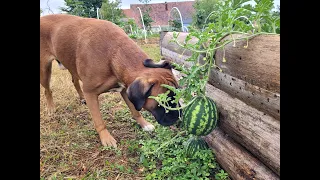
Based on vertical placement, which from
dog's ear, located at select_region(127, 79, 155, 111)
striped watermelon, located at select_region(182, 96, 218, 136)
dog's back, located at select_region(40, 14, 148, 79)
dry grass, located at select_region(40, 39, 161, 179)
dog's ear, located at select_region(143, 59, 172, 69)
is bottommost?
dry grass, located at select_region(40, 39, 161, 179)

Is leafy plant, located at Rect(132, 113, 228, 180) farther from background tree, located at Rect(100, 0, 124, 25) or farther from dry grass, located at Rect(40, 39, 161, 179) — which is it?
background tree, located at Rect(100, 0, 124, 25)

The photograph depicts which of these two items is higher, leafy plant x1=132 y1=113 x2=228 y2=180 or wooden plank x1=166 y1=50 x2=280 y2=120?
wooden plank x1=166 y1=50 x2=280 y2=120

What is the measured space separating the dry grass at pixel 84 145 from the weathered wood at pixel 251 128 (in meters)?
1.04

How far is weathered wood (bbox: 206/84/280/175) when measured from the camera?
1887 millimetres

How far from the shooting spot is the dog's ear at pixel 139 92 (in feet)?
9.55

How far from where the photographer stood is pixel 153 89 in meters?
3.00

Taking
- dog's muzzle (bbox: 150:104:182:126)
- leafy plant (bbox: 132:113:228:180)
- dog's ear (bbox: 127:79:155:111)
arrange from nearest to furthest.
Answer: leafy plant (bbox: 132:113:228:180) → dog's ear (bbox: 127:79:155:111) → dog's muzzle (bbox: 150:104:182:126)

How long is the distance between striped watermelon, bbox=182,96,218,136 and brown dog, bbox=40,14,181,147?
19.1 inches

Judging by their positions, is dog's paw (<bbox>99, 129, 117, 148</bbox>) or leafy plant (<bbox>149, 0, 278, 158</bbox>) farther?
dog's paw (<bbox>99, 129, 117, 148</bbox>)

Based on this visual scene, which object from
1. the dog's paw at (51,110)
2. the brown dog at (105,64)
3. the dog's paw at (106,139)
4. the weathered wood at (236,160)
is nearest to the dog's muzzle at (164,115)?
the brown dog at (105,64)

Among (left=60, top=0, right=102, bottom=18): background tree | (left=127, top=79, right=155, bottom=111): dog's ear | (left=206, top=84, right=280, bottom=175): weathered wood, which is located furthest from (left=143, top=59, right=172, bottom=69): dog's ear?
(left=60, top=0, right=102, bottom=18): background tree

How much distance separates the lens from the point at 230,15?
2191 millimetres
